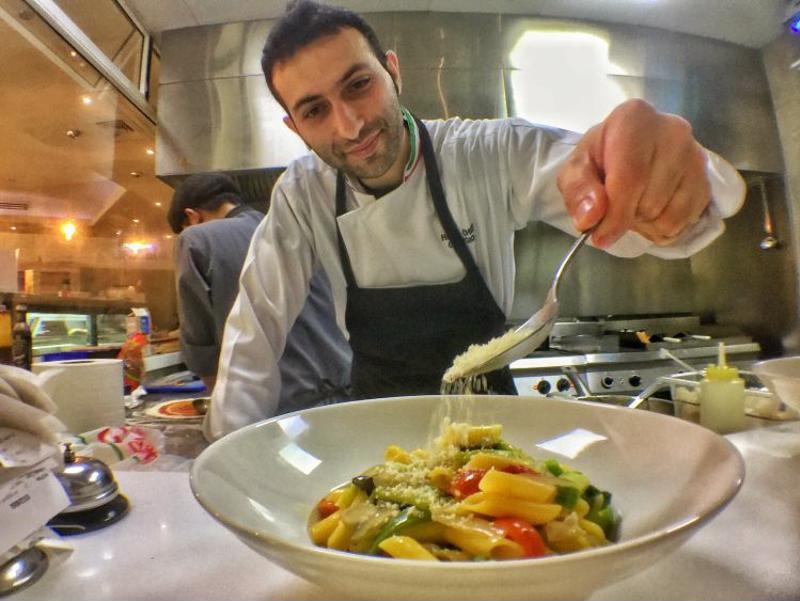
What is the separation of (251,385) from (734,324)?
3079 mm

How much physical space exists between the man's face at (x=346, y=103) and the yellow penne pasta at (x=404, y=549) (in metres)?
0.91

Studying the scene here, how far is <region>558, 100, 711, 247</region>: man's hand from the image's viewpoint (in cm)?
59

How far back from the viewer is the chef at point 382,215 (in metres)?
1.10

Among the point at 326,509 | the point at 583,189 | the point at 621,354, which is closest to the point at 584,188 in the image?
the point at 583,189

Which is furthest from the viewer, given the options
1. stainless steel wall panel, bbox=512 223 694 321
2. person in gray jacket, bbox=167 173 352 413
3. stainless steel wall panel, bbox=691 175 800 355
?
stainless steel wall panel, bbox=512 223 694 321

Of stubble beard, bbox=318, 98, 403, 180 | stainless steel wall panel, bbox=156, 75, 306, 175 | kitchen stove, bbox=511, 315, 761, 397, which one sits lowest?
kitchen stove, bbox=511, 315, 761, 397

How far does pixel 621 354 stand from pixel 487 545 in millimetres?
2287

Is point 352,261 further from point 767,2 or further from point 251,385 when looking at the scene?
point 767,2

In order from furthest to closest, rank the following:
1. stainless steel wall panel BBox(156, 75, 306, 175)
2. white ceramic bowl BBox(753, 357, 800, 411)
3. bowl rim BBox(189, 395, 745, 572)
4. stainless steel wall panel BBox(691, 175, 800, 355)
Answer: stainless steel wall panel BBox(691, 175, 800, 355)
stainless steel wall panel BBox(156, 75, 306, 175)
white ceramic bowl BBox(753, 357, 800, 411)
bowl rim BBox(189, 395, 745, 572)

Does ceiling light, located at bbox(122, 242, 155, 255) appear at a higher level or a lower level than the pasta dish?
higher

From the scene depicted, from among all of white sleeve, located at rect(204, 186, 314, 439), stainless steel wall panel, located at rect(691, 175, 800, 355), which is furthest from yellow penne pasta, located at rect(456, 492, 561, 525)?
stainless steel wall panel, located at rect(691, 175, 800, 355)

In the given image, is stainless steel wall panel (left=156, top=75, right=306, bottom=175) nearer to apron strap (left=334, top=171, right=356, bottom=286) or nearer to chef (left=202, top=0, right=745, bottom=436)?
chef (left=202, top=0, right=745, bottom=436)

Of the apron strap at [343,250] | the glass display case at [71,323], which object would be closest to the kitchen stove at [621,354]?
the apron strap at [343,250]

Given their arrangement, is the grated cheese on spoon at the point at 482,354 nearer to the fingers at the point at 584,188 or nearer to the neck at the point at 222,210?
the fingers at the point at 584,188
